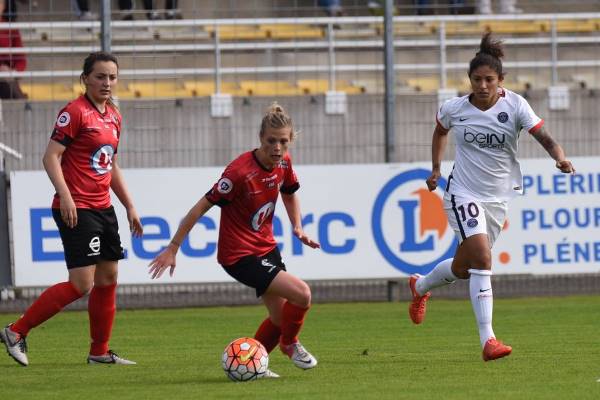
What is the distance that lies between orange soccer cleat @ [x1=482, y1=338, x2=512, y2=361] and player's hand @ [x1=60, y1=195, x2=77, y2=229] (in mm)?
2795

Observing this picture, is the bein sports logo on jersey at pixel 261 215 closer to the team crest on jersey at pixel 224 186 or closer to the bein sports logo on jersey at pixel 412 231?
the team crest on jersey at pixel 224 186

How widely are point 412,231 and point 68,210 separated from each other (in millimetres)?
6170

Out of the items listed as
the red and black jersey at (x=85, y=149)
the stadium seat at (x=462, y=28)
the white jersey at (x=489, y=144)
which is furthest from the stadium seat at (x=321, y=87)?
the red and black jersey at (x=85, y=149)

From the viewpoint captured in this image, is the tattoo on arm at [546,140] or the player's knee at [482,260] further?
the player's knee at [482,260]

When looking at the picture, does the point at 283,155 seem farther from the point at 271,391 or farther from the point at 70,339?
the point at 70,339

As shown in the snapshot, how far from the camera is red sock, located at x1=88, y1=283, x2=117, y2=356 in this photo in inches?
352

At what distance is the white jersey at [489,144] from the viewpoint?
8.85m

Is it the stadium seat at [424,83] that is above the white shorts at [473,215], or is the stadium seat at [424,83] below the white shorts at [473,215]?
above

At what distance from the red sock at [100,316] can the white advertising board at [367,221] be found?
454 cm

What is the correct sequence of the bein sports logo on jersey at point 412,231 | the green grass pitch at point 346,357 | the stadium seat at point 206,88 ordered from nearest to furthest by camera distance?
1. the green grass pitch at point 346,357
2. the bein sports logo on jersey at point 412,231
3. the stadium seat at point 206,88

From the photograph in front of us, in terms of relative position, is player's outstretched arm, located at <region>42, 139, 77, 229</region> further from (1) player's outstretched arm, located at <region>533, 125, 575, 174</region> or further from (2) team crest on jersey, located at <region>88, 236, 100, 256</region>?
(1) player's outstretched arm, located at <region>533, 125, 575, 174</region>

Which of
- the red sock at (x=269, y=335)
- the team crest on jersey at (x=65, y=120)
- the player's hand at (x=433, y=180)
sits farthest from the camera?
the player's hand at (x=433, y=180)

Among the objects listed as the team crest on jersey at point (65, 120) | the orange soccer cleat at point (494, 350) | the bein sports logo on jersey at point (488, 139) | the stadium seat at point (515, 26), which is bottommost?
the orange soccer cleat at point (494, 350)

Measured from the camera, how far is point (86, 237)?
8.70 m
